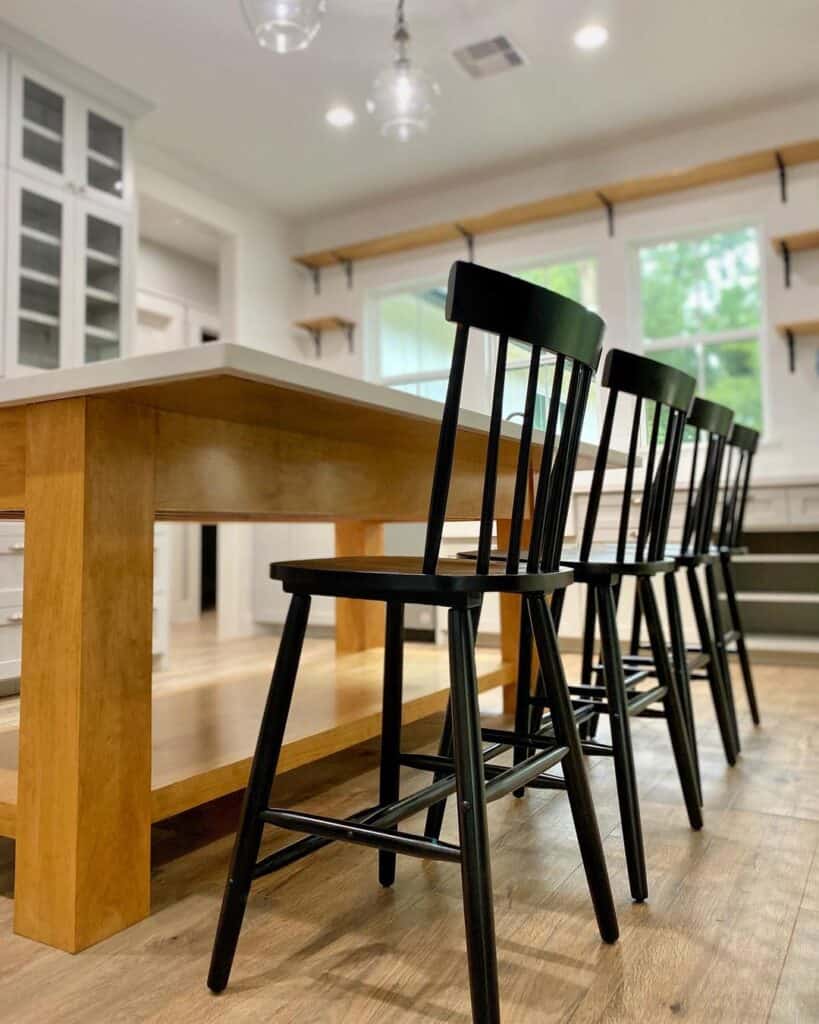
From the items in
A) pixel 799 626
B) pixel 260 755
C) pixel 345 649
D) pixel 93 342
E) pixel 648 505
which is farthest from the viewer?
pixel 799 626

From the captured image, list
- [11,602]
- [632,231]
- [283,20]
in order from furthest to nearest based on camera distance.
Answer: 1. [632,231]
2. [283,20]
3. [11,602]

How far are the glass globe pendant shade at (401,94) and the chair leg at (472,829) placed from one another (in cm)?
253

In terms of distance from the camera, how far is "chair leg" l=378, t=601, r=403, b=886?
1278 mm

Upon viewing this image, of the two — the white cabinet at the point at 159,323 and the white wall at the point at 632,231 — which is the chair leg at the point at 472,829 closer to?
the white wall at the point at 632,231

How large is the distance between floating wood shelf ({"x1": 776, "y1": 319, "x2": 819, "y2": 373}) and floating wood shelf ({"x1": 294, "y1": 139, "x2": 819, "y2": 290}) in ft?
2.21

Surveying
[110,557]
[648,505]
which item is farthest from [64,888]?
[648,505]

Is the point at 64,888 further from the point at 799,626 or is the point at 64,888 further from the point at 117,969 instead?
the point at 799,626

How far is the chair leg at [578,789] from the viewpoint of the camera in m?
1.11

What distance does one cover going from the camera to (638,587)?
173 centimetres

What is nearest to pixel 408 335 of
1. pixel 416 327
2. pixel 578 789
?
pixel 416 327

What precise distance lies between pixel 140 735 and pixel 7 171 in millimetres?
3002

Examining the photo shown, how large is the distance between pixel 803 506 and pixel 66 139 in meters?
3.56

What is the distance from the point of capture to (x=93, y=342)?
146 inches

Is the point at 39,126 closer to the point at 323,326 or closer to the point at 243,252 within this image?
the point at 243,252
